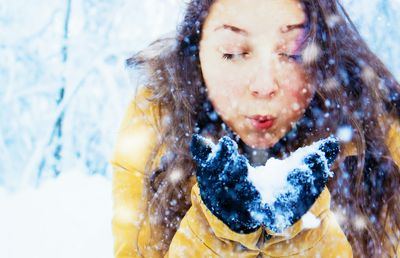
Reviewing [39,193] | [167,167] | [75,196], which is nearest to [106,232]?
[75,196]

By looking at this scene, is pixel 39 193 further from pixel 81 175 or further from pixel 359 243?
pixel 359 243

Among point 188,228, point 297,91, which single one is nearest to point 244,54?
point 297,91

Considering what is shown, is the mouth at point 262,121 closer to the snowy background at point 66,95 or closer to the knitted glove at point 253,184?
the knitted glove at point 253,184

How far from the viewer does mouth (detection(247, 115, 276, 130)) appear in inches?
54.0

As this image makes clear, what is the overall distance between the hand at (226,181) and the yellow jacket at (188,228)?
7cm

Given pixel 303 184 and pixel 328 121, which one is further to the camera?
pixel 328 121

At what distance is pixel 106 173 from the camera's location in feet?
20.0

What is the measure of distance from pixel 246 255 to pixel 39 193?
4.63 meters

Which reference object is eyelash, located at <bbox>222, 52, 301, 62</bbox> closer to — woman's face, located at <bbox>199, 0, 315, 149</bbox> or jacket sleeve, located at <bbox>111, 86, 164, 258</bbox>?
woman's face, located at <bbox>199, 0, 315, 149</bbox>

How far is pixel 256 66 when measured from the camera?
1320 millimetres

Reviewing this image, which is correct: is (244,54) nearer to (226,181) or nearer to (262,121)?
→ (262,121)

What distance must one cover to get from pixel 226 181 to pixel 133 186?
1.77 ft

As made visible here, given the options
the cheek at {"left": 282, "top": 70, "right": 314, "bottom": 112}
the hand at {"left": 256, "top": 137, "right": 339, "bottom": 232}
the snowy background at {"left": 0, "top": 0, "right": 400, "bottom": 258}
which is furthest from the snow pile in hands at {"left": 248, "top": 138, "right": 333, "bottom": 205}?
the snowy background at {"left": 0, "top": 0, "right": 400, "bottom": 258}

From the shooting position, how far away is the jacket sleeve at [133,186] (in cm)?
159
